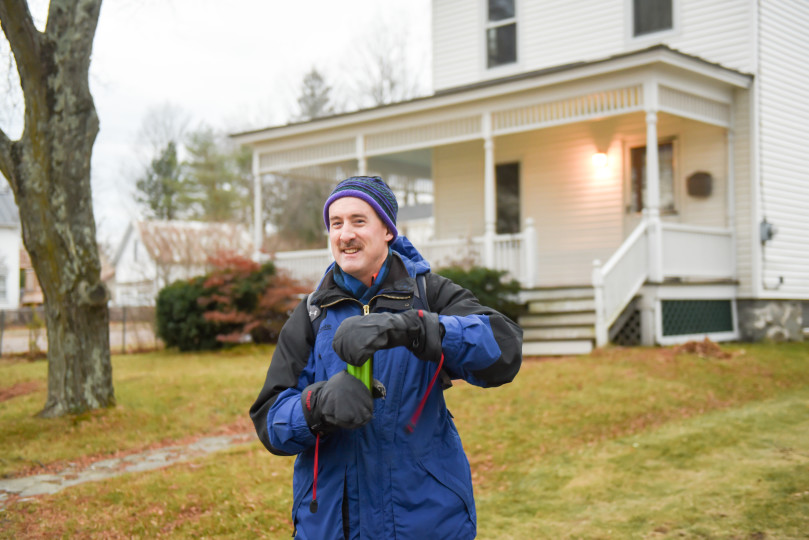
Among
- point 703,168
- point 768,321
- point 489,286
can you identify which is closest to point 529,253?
point 489,286

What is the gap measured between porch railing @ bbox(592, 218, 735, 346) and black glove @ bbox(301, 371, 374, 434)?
952 cm

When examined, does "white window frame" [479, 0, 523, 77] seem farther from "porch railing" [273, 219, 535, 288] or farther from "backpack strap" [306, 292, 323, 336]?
"backpack strap" [306, 292, 323, 336]

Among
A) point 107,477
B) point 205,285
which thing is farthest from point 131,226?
point 107,477

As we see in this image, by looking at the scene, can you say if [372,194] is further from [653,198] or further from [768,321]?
[768,321]

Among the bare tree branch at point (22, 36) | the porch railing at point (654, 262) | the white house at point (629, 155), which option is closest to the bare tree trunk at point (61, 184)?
the bare tree branch at point (22, 36)

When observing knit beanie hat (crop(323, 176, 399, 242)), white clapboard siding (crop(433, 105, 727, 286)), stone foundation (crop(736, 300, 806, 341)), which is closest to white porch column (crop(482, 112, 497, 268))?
white clapboard siding (crop(433, 105, 727, 286))

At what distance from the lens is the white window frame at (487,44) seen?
16.3 metres

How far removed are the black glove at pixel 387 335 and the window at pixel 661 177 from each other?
12.9 metres

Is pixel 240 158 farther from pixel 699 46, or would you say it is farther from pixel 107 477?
pixel 107 477

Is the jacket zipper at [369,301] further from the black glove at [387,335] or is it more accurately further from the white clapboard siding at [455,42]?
the white clapboard siding at [455,42]

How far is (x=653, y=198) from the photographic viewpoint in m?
11.8

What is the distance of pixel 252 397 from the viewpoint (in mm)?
9180

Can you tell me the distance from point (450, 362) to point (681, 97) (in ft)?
38.1

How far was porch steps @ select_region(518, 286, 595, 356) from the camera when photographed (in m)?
11.5
